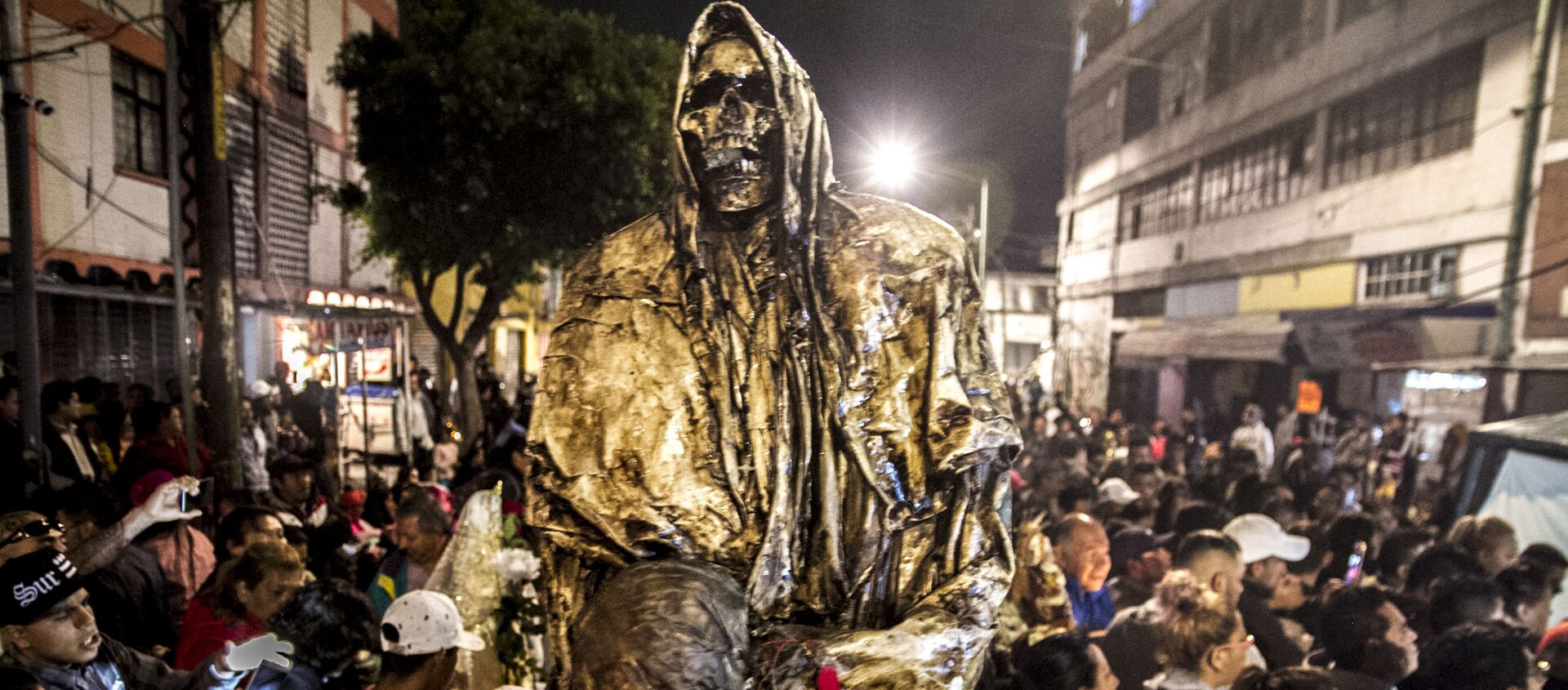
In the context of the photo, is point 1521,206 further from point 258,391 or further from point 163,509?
point 258,391

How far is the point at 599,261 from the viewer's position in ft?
7.04

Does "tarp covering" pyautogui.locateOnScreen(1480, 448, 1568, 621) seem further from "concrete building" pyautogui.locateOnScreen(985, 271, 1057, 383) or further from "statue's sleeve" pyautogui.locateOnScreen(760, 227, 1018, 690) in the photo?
"statue's sleeve" pyautogui.locateOnScreen(760, 227, 1018, 690)

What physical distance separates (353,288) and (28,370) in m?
8.30

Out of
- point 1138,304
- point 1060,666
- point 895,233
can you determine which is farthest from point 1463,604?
point 1138,304

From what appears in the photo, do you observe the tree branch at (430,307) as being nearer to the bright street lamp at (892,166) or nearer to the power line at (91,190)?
the power line at (91,190)

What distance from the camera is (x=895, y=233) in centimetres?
214

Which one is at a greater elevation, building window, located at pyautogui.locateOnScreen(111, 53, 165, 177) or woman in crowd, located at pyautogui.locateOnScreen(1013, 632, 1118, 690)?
building window, located at pyautogui.locateOnScreen(111, 53, 165, 177)

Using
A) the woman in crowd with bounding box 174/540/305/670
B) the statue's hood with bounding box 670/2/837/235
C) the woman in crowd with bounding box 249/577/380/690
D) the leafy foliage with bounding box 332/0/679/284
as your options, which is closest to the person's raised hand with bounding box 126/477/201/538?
the woman in crowd with bounding box 174/540/305/670

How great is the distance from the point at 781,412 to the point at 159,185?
1255 centimetres

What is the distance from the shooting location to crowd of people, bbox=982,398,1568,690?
14.5 ft

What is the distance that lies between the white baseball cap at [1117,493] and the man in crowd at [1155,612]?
232 cm

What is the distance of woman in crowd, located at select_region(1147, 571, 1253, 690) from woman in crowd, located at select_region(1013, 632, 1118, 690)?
56 cm

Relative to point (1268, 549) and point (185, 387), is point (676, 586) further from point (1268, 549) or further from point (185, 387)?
point (185, 387)

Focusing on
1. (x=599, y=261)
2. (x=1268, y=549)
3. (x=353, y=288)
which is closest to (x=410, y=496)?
(x=599, y=261)
